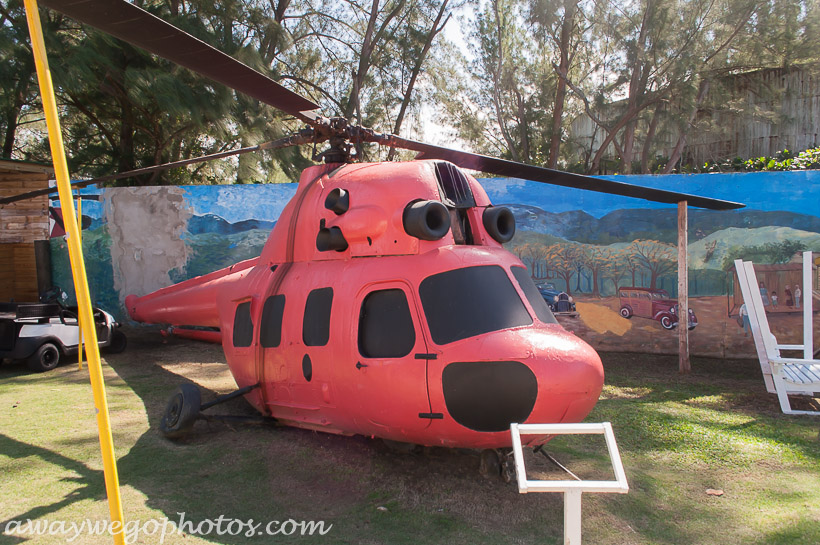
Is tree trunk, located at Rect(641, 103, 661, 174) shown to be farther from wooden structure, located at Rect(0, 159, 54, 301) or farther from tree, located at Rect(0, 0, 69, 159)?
wooden structure, located at Rect(0, 159, 54, 301)

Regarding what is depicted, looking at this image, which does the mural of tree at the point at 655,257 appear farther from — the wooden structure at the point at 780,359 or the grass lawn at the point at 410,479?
the grass lawn at the point at 410,479

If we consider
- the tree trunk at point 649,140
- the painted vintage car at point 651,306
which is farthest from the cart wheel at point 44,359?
the tree trunk at point 649,140

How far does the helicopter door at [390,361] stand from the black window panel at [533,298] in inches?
38.7

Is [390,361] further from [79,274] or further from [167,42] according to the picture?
[167,42]

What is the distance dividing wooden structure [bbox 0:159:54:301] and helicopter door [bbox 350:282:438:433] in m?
10.6

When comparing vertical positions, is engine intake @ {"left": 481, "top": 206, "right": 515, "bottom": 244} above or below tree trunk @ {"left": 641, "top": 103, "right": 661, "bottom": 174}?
below

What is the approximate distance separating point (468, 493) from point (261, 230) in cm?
899

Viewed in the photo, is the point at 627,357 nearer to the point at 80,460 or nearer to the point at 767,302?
the point at 767,302

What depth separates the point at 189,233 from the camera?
12.5m

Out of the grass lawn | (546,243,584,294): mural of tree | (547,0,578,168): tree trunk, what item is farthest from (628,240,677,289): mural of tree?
(547,0,578,168): tree trunk

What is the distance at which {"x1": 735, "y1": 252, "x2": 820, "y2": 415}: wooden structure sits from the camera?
660 cm

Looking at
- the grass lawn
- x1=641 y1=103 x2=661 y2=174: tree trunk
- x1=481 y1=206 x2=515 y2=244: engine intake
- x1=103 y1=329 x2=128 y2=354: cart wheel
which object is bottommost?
the grass lawn

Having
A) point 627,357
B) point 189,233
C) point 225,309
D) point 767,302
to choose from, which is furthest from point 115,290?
point 767,302

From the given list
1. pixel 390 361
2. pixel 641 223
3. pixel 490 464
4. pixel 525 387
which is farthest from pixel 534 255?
pixel 525 387
